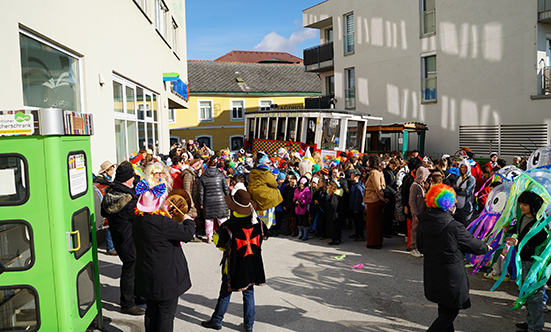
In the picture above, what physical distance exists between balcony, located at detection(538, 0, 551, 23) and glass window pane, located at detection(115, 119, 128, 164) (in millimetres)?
15801

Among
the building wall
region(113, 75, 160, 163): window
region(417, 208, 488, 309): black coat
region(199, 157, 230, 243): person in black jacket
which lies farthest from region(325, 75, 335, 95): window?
region(417, 208, 488, 309): black coat

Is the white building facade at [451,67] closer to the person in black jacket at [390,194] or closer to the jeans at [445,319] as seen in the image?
the person in black jacket at [390,194]

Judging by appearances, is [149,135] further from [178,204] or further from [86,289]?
[178,204]

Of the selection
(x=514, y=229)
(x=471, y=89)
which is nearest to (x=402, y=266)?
(x=514, y=229)

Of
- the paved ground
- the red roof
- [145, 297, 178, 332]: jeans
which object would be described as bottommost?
the paved ground

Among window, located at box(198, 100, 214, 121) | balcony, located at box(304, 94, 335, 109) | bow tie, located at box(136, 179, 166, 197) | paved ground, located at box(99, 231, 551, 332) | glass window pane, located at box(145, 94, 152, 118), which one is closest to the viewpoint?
bow tie, located at box(136, 179, 166, 197)

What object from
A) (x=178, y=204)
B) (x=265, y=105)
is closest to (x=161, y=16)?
(x=178, y=204)

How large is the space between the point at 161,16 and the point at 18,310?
45.3ft

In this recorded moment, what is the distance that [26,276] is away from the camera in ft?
12.2

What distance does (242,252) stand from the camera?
4852 mm

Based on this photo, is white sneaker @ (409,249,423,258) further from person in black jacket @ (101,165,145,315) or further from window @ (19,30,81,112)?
window @ (19,30,81,112)

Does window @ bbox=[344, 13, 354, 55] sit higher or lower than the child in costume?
higher

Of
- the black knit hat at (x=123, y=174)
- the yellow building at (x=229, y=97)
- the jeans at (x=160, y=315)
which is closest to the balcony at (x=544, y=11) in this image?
the black knit hat at (x=123, y=174)

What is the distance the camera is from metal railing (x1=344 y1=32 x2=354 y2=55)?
25891 mm
